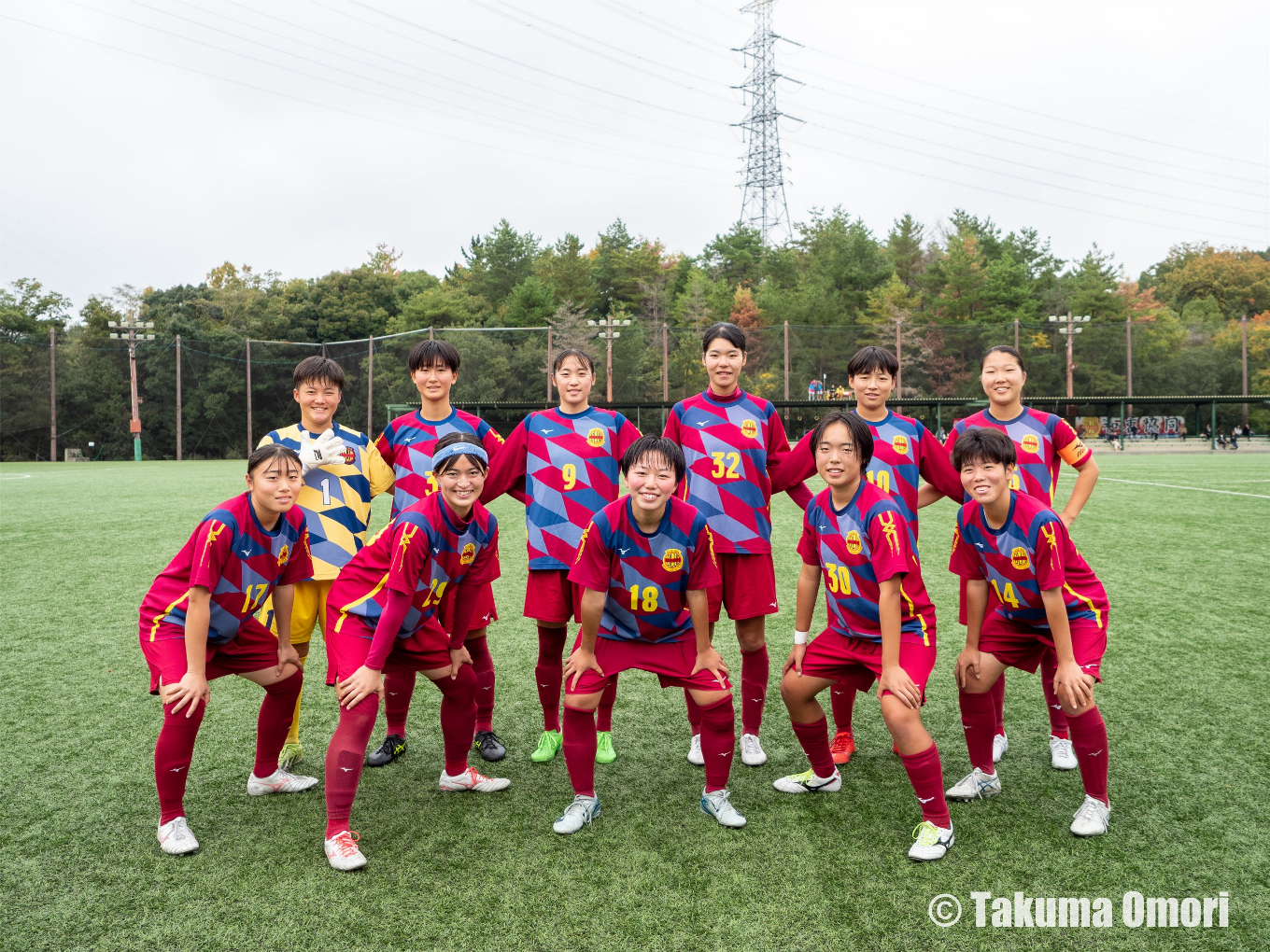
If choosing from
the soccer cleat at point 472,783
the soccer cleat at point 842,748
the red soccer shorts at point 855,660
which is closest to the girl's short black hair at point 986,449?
the red soccer shorts at point 855,660

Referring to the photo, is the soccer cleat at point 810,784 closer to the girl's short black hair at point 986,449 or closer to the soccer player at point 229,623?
the girl's short black hair at point 986,449

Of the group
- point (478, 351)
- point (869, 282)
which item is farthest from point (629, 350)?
point (869, 282)

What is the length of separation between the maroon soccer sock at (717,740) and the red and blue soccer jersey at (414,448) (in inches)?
57.3

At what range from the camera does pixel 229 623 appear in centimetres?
267

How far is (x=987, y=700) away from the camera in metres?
2.81

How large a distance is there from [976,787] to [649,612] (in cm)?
135

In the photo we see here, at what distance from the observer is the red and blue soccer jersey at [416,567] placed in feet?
8.56

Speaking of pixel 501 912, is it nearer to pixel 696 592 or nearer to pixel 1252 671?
pixel 696 592

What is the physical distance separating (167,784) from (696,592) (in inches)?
72.9

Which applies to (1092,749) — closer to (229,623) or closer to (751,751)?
(751,751)

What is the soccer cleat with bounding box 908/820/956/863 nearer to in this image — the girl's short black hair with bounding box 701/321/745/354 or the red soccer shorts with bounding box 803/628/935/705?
the red soccer shorts with bounding box 803/628/935/705

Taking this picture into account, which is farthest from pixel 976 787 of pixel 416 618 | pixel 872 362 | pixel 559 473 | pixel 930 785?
pixel 416 618

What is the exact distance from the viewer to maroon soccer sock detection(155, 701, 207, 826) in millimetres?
2549

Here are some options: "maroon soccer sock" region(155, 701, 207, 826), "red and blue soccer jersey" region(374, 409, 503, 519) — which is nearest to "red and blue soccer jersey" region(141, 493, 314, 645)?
"maroon soccer sock" region(155, 701, 207, 826)
